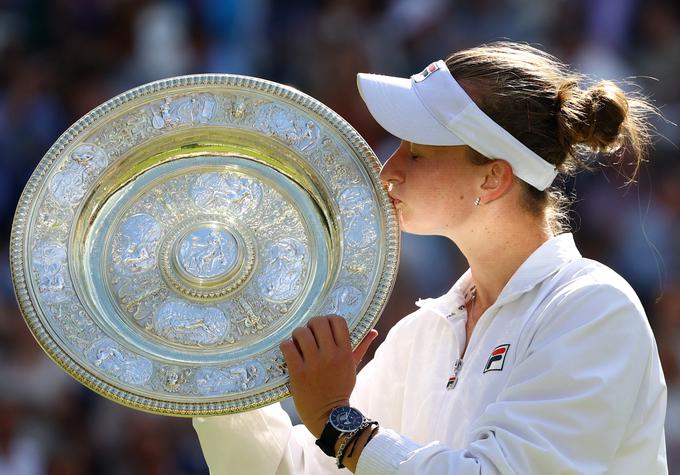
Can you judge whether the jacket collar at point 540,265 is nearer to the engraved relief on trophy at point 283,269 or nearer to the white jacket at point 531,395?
the white jacket at point 531,395

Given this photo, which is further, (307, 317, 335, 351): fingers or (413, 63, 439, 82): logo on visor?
Answer: (413, 63, 439, 82): logo on visor

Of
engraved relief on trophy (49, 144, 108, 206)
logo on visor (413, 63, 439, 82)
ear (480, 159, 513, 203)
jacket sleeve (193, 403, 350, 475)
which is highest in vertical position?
logo on visor (413, 63, 439, 82)

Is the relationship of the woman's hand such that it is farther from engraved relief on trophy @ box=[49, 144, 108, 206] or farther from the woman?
engraved relief on trophy @ box=[49, 144, 108, 206]

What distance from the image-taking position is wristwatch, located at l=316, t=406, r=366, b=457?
2355mm

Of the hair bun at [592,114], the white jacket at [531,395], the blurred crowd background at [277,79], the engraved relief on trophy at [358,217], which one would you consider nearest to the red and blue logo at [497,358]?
the white jacket at [531,395]

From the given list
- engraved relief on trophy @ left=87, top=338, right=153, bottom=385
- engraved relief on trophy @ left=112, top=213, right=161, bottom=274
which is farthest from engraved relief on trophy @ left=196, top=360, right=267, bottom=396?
engraved relief on trophy @ left=112, top=213, right=161, bottom=274

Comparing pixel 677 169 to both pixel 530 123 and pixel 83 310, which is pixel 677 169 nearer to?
pixel 530 123

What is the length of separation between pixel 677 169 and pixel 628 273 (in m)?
0.57

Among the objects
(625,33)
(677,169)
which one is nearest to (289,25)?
Answer: (625,33)

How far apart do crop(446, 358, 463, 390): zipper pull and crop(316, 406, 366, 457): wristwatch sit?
24 centimetres

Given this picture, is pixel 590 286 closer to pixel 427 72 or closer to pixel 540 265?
pixel 540 265

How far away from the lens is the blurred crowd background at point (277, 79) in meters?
5.55

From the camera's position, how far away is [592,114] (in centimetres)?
254

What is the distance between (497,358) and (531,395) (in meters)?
0.18
